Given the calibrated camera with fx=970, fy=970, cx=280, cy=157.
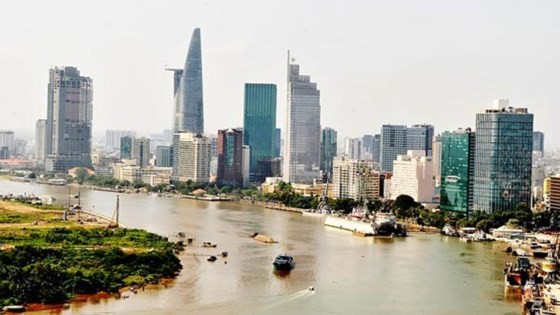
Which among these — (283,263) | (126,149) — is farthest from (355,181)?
(126,149)

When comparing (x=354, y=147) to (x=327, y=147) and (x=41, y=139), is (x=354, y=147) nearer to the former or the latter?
(x=327, y=147)

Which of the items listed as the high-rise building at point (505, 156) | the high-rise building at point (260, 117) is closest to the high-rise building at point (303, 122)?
the high-rise building at point (260, 117)

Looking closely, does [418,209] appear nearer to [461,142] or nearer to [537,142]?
[461,142]

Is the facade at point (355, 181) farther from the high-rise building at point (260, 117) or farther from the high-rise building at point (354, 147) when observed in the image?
the high-rise building at point (354, 147)

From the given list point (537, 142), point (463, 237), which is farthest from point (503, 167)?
point (537, 142)

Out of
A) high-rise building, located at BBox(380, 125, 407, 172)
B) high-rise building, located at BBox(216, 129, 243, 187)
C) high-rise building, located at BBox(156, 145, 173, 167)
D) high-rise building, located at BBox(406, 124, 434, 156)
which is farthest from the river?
high-rise building, located at BBox(156, 145, 173, 167)

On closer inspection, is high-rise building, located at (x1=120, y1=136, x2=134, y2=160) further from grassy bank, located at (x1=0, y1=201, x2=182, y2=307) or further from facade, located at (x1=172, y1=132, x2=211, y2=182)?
grassy bank, located at (x1=0, y1=201, x2=182, y2=307)
